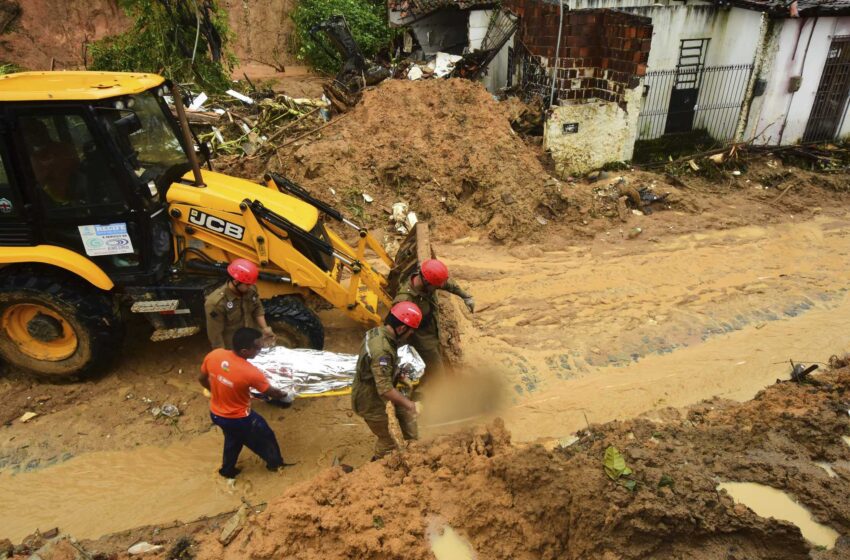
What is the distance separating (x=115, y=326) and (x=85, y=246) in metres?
0.84

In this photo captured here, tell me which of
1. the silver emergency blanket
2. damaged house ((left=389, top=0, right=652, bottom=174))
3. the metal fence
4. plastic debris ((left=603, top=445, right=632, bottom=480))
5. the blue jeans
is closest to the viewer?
plastic debris ((left=603, top=445, right=632, bottom=480))

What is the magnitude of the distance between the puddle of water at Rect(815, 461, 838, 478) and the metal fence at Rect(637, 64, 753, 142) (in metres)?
9.46

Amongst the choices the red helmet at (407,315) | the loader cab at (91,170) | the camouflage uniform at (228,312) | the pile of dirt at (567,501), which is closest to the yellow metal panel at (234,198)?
the loader cab at (91,170)

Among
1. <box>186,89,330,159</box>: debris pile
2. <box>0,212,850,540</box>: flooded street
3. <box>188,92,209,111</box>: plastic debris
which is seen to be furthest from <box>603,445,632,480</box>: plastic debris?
<box>188,92,209,111</box>: plastic debris

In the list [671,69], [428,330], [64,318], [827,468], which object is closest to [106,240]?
[64,318]

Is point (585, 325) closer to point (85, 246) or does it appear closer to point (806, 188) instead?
point (85, 246)

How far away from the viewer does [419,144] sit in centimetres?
925

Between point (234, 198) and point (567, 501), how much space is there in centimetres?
398

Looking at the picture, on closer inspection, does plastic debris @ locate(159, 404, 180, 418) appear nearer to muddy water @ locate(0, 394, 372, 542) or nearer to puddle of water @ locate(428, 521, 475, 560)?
muddy water @ locate(0, 394, 372, 542)

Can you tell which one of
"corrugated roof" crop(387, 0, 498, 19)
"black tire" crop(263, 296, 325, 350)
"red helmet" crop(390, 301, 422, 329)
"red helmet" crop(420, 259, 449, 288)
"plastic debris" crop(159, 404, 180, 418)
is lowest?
A: "plastic debris" crop(159, 404, 180, 418)

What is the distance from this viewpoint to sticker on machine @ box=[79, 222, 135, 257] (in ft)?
16.2

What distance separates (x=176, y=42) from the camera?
443 inches

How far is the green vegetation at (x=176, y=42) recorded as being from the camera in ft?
36.4

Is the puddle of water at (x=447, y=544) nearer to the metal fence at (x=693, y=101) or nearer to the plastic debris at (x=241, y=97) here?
the plastic debris at (x=241, y=97)
